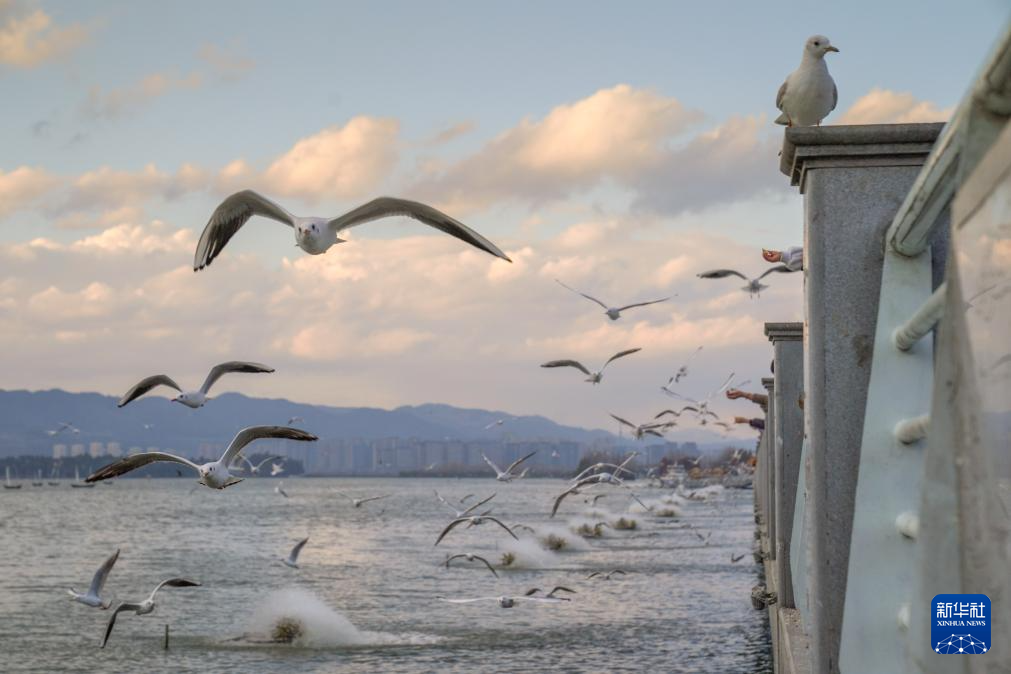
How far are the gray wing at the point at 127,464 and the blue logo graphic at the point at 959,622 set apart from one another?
835 centimetres

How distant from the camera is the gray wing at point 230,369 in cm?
1105

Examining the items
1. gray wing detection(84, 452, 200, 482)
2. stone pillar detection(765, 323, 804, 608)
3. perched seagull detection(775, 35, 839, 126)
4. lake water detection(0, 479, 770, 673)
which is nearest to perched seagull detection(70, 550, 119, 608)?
lake water detection(0, 479, 770, 673)

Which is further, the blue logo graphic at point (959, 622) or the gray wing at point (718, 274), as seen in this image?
the gray wing at point (718, 274)

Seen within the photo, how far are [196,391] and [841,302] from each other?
9937 millimetres

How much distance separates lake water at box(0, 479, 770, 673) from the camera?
67.8 ft

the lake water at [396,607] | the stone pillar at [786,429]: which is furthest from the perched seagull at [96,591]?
the stone pillar at [786,429]

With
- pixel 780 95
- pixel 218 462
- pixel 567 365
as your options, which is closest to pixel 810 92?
pixel 780 95

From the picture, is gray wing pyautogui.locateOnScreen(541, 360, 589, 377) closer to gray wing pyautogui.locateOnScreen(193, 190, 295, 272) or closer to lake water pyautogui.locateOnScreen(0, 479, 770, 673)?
lake water pyautogui.locateOnScreen(0, 479, 770, 673)

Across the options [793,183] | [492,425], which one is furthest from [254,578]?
[793,183]

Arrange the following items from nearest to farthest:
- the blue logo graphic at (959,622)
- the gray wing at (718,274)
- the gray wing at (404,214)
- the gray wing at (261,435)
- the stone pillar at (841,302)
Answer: the blue logo graphic at (959,622), the stone pillar at (841,302), the gray wing at (404,214), the gray wing at (261,435), the gray wing at (718,274)

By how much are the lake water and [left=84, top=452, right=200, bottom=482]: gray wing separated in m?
8.81

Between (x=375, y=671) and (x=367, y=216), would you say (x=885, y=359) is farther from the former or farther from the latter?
(x=375, y=671)

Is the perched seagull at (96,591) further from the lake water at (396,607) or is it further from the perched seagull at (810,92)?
the perched seagull at (810,92)

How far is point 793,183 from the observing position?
178 inches
